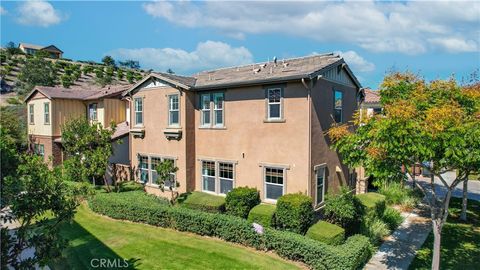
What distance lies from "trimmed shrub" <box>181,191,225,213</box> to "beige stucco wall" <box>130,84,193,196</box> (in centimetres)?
149

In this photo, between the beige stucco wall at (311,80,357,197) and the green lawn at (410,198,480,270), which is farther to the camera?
the beige stucco wall at (311,80,357,197)

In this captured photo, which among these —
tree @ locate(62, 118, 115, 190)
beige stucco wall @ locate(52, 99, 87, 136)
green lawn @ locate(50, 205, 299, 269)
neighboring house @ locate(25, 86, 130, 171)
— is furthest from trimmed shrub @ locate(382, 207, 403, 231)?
beige stucco wall @ locate(52, 99, 87, 136)

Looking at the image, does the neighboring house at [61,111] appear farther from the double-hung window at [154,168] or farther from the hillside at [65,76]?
the hillside at [65,76]

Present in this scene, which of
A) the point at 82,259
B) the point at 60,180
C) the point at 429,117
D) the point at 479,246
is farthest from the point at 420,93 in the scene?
the point at 82,259

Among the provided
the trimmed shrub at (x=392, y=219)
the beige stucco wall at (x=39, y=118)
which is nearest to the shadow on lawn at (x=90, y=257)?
the trimmed shrub at (x=392, y=219)

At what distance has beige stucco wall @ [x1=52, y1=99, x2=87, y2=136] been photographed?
88.3 ft

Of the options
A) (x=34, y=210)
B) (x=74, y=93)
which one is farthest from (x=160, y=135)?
(x=74, y=93)

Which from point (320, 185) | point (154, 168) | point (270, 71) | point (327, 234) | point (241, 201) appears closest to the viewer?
point (327, 234)

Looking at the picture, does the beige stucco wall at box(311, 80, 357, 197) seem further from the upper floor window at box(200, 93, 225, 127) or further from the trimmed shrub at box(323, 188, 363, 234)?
→ the upper floor window at box(200, 93, 225, 127)

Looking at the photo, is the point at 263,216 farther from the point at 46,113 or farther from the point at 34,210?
the point at 46,113

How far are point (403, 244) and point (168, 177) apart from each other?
11.9 metres

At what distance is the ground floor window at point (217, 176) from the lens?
17.4 m

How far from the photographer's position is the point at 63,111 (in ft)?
89.7

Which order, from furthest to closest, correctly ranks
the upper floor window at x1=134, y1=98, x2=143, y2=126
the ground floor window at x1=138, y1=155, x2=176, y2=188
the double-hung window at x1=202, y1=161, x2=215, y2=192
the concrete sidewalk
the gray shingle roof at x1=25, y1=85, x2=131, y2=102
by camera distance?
the gray shingle roof at x1=25, y1=85, x2=131, y2=102 < the upper floor window at x1=134, y1=98, x2=143, y2=126 < the ground floor window at x1=138, y1=155, x2=176, y2=188 < the double-hung window at x1=202, y1=161, x2=215, y2=192 < the concrete sidewalk
